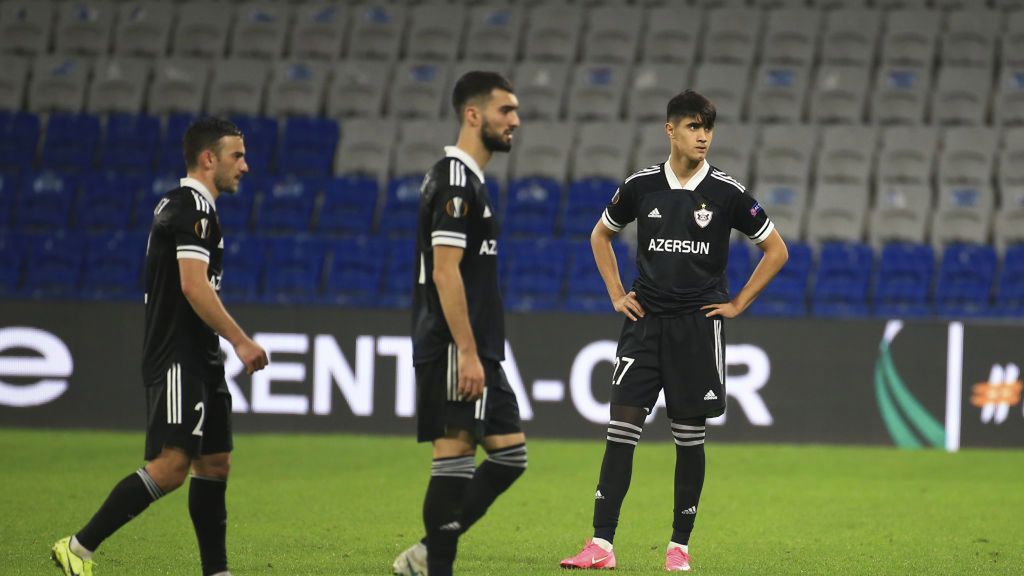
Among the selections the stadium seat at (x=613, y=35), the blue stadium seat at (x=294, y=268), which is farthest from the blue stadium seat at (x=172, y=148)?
the stadium seat at (x=613, y=35)

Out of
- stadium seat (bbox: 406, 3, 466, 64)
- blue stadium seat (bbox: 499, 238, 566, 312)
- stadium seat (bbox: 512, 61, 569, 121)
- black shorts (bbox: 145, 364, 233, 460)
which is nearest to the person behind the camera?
black shorts (bbox: 145, 364, 233, 460)

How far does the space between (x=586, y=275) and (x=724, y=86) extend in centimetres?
390

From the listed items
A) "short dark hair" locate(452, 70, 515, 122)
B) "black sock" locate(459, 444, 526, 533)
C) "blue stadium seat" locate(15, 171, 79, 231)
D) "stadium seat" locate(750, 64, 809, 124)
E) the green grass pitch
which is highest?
"stadium seat" locate(750, 64, 809, 124)

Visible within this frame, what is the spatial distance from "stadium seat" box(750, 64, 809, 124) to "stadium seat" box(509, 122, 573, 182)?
230 centimetres

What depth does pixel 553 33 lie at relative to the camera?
1681cm

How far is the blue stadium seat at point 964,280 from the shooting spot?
13.0 meters


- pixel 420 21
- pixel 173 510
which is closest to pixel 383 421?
pixel 173 510

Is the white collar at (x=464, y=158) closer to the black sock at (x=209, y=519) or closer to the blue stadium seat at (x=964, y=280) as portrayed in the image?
the black sock at (x=209, y=519)

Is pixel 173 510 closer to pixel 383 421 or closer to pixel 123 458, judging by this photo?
pixel 123 458

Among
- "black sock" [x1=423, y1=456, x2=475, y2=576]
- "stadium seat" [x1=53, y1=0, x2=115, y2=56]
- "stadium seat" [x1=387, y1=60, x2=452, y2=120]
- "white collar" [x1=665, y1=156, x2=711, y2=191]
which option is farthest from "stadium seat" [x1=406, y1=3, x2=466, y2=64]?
"black sock" [x1=423, y1=456, x2=475, y2=576]

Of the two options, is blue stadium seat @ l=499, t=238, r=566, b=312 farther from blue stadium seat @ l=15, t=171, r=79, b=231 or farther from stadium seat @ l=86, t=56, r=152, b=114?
stadium seat @ l=86, t=56, r=152, b=114

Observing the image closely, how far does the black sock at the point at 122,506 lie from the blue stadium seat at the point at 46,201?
9938 mm

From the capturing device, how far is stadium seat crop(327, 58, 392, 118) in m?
16.1

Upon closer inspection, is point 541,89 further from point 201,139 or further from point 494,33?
point 201,139
